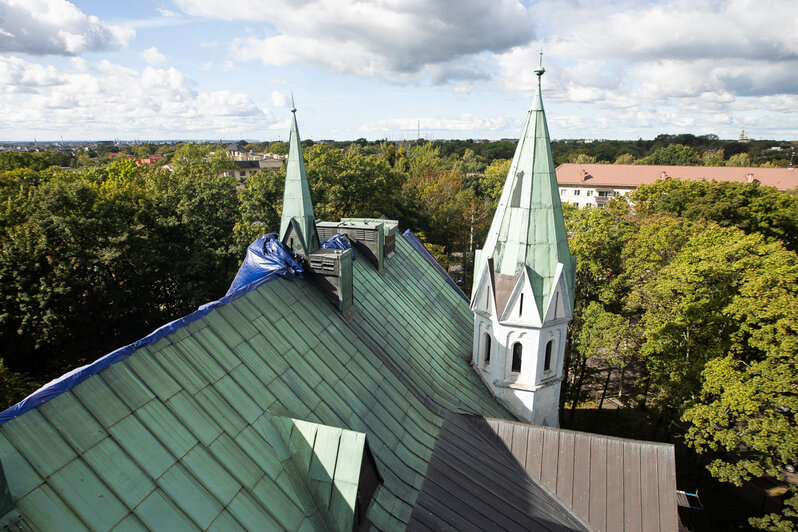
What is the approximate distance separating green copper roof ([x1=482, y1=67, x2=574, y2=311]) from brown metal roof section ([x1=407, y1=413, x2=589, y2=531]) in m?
4.62

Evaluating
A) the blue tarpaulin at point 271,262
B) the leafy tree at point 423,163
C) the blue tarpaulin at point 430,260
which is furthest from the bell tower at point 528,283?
the leafy tree at point 423,163

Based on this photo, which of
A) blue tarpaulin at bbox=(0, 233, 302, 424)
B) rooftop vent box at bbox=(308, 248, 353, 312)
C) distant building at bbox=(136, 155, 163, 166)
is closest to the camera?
blue tarpaulin at bbox=(0, 233, 302, 424)

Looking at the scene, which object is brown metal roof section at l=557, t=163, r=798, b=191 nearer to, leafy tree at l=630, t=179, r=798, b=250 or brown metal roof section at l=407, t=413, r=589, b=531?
leafy tree at l=630, t=179, r=798, b=250

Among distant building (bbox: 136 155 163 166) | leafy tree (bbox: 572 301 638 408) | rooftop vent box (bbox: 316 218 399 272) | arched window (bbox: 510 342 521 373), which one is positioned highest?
distant building (bbox: 136 155 163 166)

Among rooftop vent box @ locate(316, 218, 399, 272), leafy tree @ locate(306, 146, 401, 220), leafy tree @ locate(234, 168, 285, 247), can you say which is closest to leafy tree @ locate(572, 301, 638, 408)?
rooftop vent box @ locate(316, 218, 399, 272)

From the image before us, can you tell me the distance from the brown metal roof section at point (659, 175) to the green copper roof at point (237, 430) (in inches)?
3019

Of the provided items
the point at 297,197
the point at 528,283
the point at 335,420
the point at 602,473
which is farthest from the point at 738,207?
the point at 335,420

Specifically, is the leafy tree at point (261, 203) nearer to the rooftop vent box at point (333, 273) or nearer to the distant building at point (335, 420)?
the distant building at point (335, 420)

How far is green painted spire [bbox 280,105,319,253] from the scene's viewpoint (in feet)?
43.0

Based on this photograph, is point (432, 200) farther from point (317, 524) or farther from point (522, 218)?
point (317, 524)

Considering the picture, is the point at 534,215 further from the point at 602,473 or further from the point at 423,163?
the point at 423,163

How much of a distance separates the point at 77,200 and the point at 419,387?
23558 millimetres

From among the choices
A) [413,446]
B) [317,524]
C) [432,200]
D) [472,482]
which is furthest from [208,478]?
[432,200]

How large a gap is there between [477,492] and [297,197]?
30.1 ft
